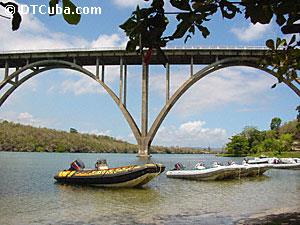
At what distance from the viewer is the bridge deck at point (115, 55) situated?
3822 centimetres

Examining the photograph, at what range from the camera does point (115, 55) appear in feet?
130

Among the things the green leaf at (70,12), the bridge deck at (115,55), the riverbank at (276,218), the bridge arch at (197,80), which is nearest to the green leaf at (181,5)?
the green leaf at (70,12)

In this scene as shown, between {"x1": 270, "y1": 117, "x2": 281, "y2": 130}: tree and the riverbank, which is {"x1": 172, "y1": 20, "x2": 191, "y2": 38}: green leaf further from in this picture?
{"x1": 270, "y1": 117, "x2": 281, "y2": 130}: tree

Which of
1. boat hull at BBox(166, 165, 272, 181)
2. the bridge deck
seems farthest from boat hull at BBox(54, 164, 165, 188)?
the bridge deck

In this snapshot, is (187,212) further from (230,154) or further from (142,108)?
(230,154)

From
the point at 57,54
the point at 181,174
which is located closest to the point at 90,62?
the point at 57,54

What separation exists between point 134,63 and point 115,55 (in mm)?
2740

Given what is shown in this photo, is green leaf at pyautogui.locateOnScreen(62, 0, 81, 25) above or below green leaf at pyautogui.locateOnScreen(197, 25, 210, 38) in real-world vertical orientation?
below

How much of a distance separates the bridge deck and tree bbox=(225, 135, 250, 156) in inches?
1330

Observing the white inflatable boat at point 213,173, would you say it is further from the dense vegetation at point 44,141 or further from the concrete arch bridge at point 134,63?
the dense vegetation at point 44,141

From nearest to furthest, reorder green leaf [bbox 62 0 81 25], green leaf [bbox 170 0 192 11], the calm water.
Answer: green leaf [bbox 62 0 81 25]
green leaf [bbox 170 0 192 11]
the calm water

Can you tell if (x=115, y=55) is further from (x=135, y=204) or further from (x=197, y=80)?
(x=135, y=204)

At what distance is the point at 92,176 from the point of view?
52.2 ft

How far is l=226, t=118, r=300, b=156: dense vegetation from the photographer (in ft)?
198
